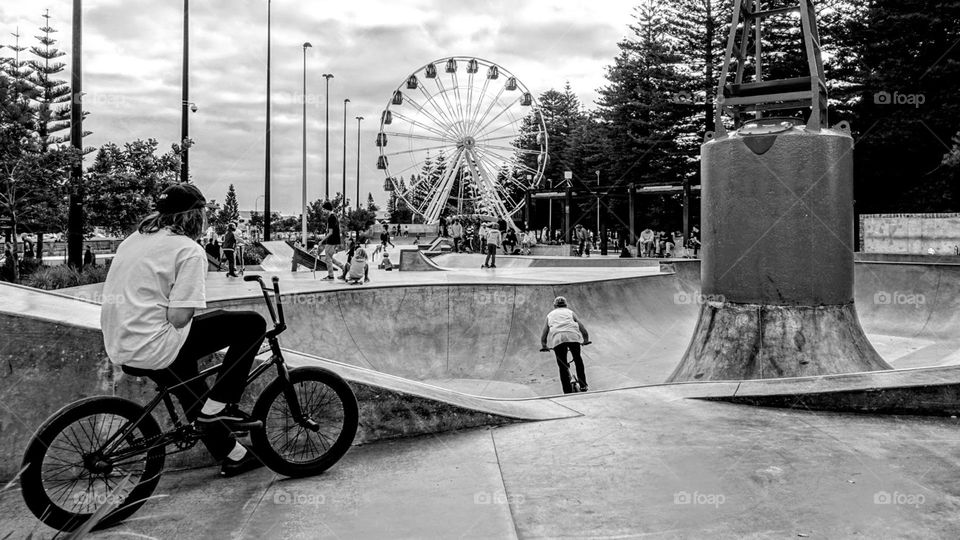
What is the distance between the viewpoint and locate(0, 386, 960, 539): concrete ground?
280cm

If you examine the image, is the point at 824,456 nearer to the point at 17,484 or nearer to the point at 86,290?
the point at 17,484

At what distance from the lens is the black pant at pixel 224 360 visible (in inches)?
124

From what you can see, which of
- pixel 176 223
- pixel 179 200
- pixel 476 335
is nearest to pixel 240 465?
pixel 176 223

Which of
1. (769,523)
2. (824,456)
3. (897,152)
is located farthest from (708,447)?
(897,152)

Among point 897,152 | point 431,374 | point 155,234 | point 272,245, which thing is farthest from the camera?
point 897,152

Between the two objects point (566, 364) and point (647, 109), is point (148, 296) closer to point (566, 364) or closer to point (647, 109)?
point (566, 364)

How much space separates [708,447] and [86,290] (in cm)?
1405

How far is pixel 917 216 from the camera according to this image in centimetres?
1972

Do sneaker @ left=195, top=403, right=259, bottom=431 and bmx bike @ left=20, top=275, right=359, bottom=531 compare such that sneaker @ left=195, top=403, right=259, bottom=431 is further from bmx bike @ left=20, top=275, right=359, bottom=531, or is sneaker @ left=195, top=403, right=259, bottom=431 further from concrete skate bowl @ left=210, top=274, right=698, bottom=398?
concrete skate bowl @ left=210, top=274, right=698, bottom=398

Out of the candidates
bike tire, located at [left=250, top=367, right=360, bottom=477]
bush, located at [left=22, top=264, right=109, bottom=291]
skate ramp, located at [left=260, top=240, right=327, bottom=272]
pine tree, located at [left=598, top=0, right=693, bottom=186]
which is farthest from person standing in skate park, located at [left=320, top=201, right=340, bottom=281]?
pine tree, located at [left=598, top=0, right=693, bottom=186]

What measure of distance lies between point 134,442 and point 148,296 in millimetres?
698

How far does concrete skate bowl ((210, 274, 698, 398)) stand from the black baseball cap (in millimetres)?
6313

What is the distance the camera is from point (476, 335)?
11320 mm

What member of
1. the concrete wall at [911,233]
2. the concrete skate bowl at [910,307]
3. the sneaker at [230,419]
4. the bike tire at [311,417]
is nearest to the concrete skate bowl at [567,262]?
the concrete wall at [911,233]
